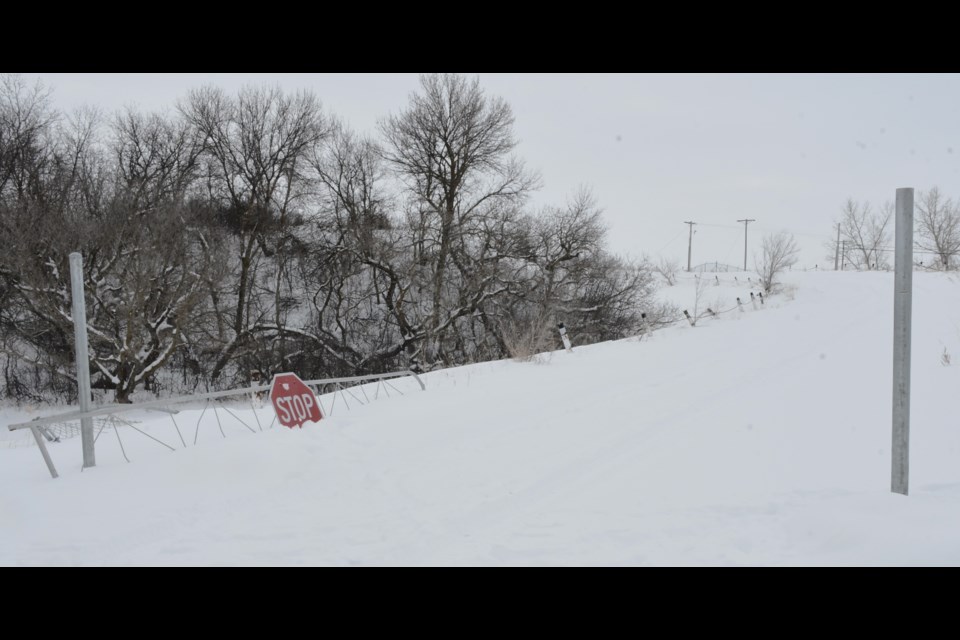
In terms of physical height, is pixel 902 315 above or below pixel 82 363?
above

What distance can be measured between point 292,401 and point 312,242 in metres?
26.9

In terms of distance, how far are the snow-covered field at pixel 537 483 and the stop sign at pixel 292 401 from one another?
0.17 meters

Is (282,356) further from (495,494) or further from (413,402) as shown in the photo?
(495,494)

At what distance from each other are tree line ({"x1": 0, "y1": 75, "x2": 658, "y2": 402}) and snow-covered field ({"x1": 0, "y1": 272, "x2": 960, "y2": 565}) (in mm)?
16369

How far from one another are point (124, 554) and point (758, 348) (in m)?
11.7

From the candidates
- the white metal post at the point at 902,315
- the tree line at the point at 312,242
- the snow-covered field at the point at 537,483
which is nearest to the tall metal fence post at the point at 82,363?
the snow-covered field at the point at 537,483

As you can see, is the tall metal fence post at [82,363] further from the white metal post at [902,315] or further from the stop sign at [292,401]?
the white metal post at [902,315]

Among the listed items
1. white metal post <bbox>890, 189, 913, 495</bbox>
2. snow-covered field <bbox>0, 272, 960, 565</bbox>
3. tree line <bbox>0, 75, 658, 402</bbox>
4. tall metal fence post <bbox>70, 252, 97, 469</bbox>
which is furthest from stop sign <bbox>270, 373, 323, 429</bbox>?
tree line <bbox>0, 75, 658, 402</bbox>

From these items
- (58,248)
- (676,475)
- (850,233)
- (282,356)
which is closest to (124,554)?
(676,475)

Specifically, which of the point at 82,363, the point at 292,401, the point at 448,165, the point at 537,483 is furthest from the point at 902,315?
the point at 448,165

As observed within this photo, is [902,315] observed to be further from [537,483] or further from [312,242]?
[312,242]

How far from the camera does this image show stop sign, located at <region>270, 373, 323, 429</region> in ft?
22.3

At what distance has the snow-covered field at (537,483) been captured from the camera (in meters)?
3.70

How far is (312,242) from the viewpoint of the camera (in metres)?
32.4
